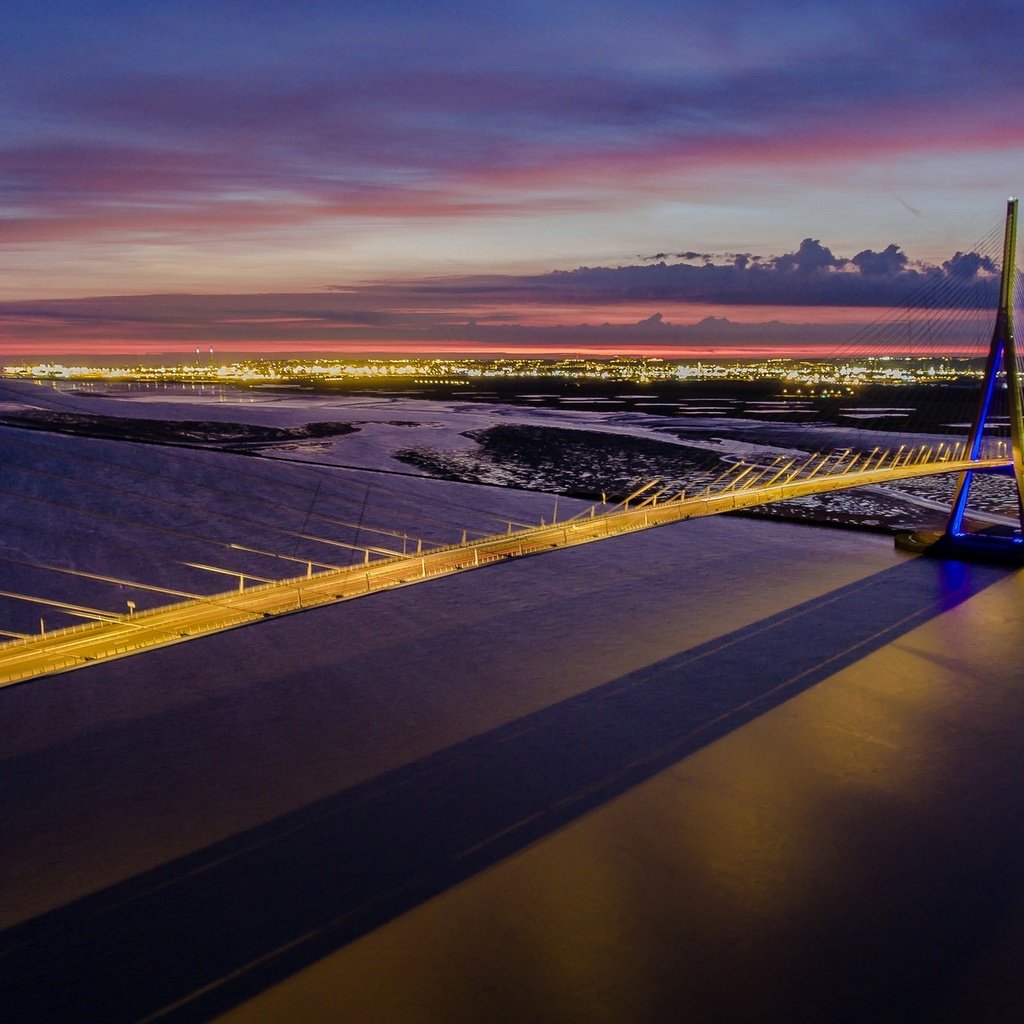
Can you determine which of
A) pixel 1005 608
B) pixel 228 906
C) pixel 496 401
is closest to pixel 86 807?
pixel 228 906

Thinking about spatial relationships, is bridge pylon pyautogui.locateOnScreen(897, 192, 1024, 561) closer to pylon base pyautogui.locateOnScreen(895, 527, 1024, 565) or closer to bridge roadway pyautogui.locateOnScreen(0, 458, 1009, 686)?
pylon base pyautogui.locateOnScreen(895, 527, 1024, 565)

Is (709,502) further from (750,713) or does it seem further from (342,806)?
(342,806)

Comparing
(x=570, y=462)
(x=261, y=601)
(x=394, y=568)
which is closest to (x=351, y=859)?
(x=261, y=601)

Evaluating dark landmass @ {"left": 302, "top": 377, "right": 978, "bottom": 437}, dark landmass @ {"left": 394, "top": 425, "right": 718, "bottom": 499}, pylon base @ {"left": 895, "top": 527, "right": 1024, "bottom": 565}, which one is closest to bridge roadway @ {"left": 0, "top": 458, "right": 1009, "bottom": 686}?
pylon base @ {"left": 895, "top": 527, "right": 1024, "bottom": 565}

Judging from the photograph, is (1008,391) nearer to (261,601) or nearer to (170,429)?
(261,601)

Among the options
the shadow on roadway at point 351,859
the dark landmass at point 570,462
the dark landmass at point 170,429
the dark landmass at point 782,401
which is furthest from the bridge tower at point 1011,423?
the dark landmass at point 170,429

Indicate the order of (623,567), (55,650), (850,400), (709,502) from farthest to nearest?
(850,400) < (623,567) < (709,502) < (55,650)
